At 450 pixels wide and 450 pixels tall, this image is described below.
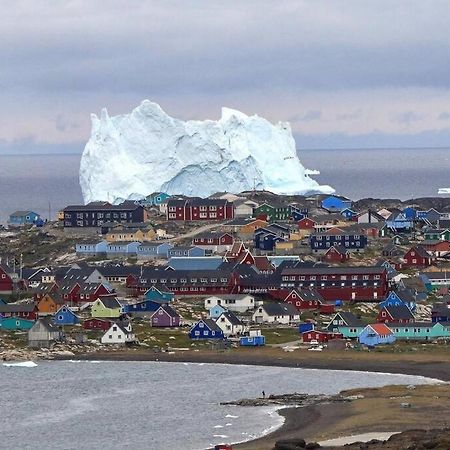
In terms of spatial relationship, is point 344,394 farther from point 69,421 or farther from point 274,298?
point 274,298

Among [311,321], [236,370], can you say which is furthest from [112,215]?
[236,370]

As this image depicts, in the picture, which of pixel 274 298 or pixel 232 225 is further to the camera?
pixel 232 225

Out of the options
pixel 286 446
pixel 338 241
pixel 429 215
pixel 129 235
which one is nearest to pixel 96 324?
pixel 338 241

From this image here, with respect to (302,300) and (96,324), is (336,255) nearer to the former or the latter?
(302,300)

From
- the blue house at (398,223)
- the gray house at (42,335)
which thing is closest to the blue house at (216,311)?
the gray house at (42,335)

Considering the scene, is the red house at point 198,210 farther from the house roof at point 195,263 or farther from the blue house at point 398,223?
the house roof at point 195,263
